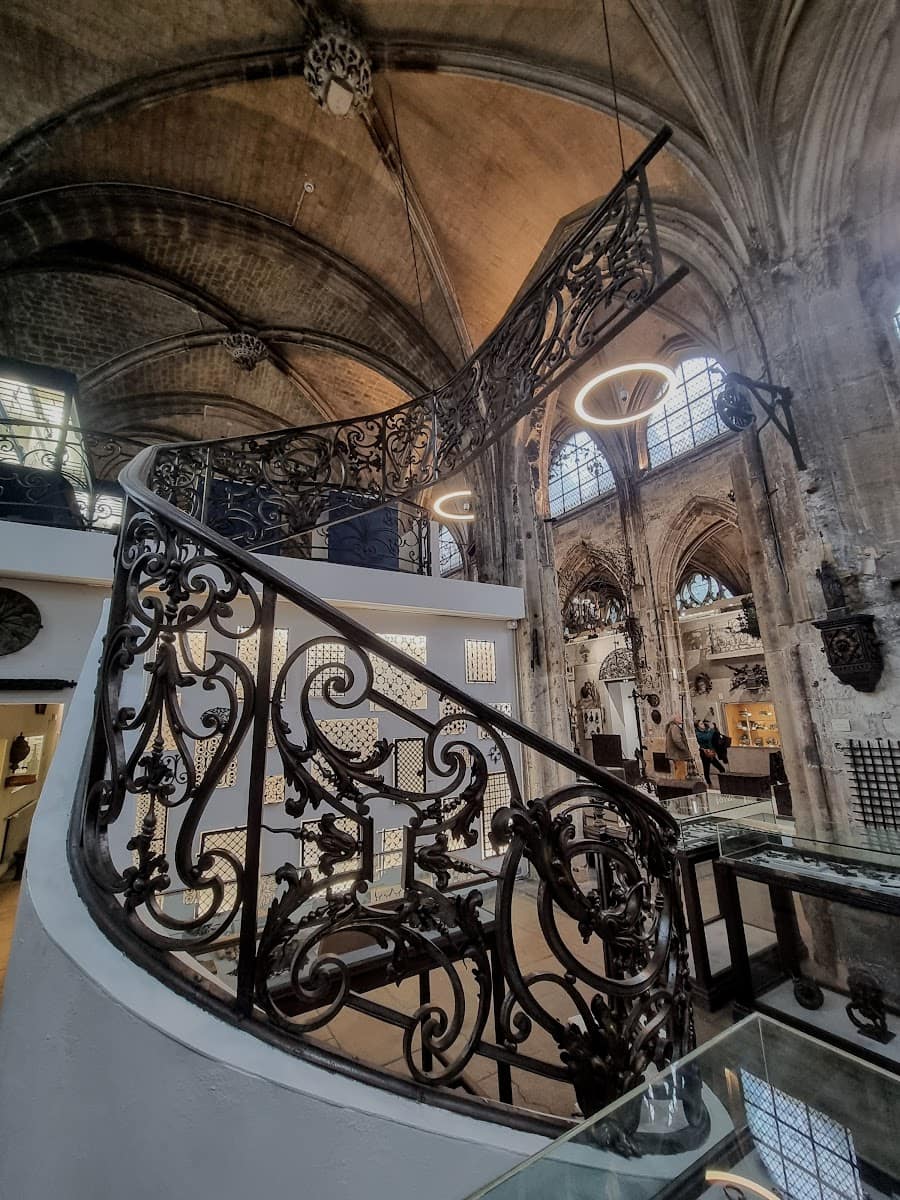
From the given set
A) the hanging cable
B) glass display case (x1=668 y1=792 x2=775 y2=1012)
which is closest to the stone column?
glass display case (x1=668 y1=792 x2=775 y2=1012)

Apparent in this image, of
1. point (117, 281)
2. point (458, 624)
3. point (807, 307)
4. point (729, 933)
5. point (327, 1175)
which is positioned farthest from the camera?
point (117, 281)

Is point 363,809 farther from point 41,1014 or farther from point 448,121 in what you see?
point 448,121

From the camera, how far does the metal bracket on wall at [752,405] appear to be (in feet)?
12.0

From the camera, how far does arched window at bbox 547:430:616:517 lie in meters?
14.7

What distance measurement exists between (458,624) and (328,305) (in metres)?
6.15

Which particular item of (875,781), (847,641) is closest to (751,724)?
(875,781)

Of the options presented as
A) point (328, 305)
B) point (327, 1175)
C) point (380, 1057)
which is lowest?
point (380, 1057)

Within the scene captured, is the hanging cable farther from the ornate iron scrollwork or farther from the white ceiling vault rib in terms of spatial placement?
the ornate iron scrollwork

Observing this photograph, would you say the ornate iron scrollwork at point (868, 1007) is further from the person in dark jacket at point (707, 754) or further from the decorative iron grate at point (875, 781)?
the person in dark jacket at point (707, 754)

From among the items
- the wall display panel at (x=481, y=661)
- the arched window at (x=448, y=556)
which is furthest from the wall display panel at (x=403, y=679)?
the arched window at (x=448, y=556)

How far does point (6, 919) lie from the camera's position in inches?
155

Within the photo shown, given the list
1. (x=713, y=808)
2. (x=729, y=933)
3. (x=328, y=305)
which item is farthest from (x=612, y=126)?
(x=729, y=933)

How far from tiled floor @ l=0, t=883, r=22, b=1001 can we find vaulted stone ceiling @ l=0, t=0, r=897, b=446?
709 centimetres

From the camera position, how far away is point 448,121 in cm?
585
